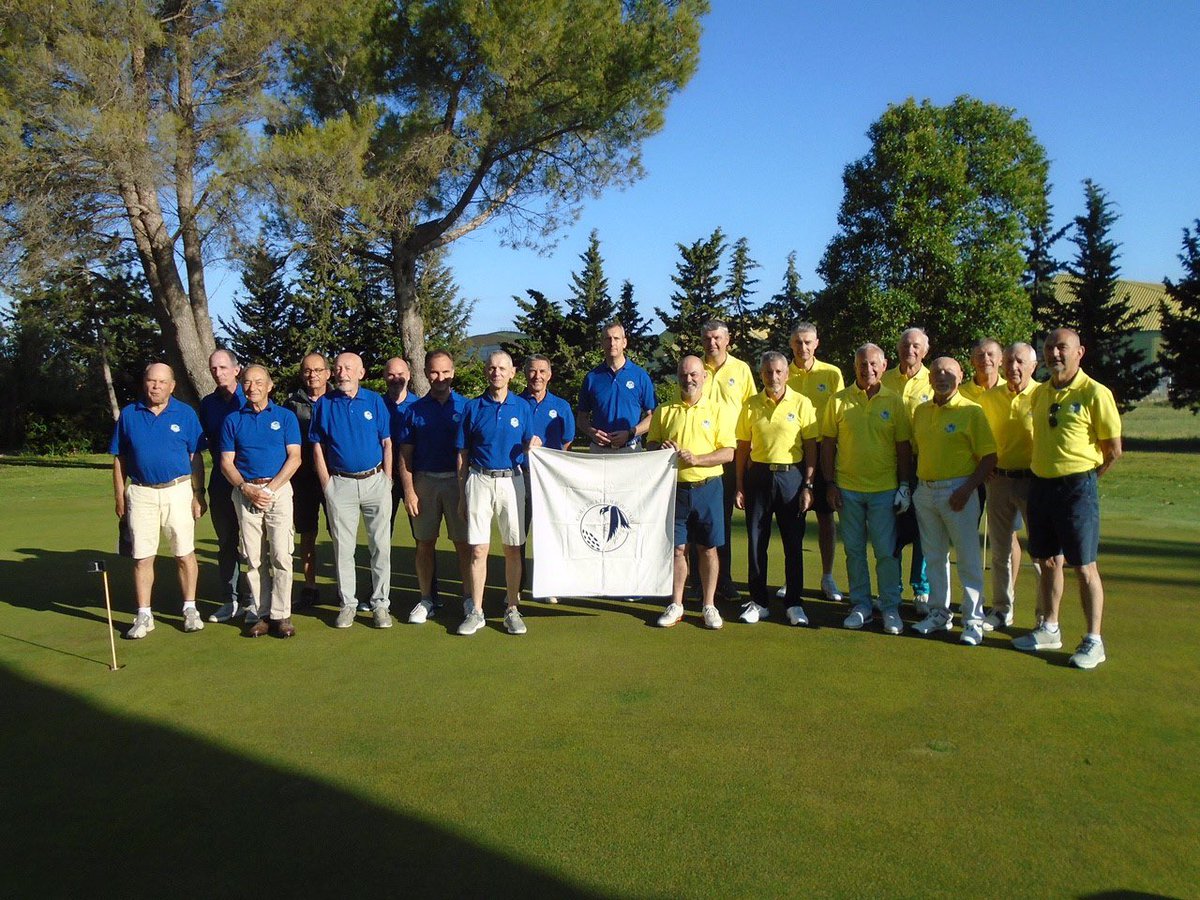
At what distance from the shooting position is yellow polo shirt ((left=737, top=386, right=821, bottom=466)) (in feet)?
20.8

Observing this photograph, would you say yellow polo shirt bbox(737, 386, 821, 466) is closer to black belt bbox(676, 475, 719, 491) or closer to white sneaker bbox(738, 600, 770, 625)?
black belt bbox(676, 475, 719, 491)

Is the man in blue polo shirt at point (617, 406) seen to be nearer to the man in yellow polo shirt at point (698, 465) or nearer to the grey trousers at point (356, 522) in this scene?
the man in yellow polo shirt at point (698, 465)

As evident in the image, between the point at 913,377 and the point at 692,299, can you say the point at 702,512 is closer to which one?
the point at 913,377

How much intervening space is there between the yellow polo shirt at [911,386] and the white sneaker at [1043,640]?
1.61 meters

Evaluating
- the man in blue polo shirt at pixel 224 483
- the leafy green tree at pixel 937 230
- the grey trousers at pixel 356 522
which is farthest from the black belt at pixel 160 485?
the leafy green tree at pixel 937 230

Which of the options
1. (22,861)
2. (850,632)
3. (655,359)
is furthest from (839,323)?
(22,861)

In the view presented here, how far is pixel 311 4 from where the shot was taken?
1819 centimetres

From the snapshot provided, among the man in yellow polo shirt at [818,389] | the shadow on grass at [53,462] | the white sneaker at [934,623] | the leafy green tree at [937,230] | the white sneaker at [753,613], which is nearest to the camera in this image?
the white sneaker at [934,623]

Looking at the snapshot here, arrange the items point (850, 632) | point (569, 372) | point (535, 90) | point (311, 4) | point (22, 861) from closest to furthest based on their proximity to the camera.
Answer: point (22, 861) → point (850, 632) → point (311, 4) → point (535, 90) → point (569, 372)

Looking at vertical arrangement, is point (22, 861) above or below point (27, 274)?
below

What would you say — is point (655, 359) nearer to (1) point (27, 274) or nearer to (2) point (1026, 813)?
(1) point (27, 274)

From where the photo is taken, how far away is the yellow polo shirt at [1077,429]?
5309mm

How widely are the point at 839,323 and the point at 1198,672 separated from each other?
2283cm

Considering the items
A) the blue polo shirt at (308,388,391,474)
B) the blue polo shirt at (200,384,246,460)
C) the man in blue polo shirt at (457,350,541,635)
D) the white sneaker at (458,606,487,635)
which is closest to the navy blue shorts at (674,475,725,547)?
the man in blue polo shirt at (457,350,541,635)
